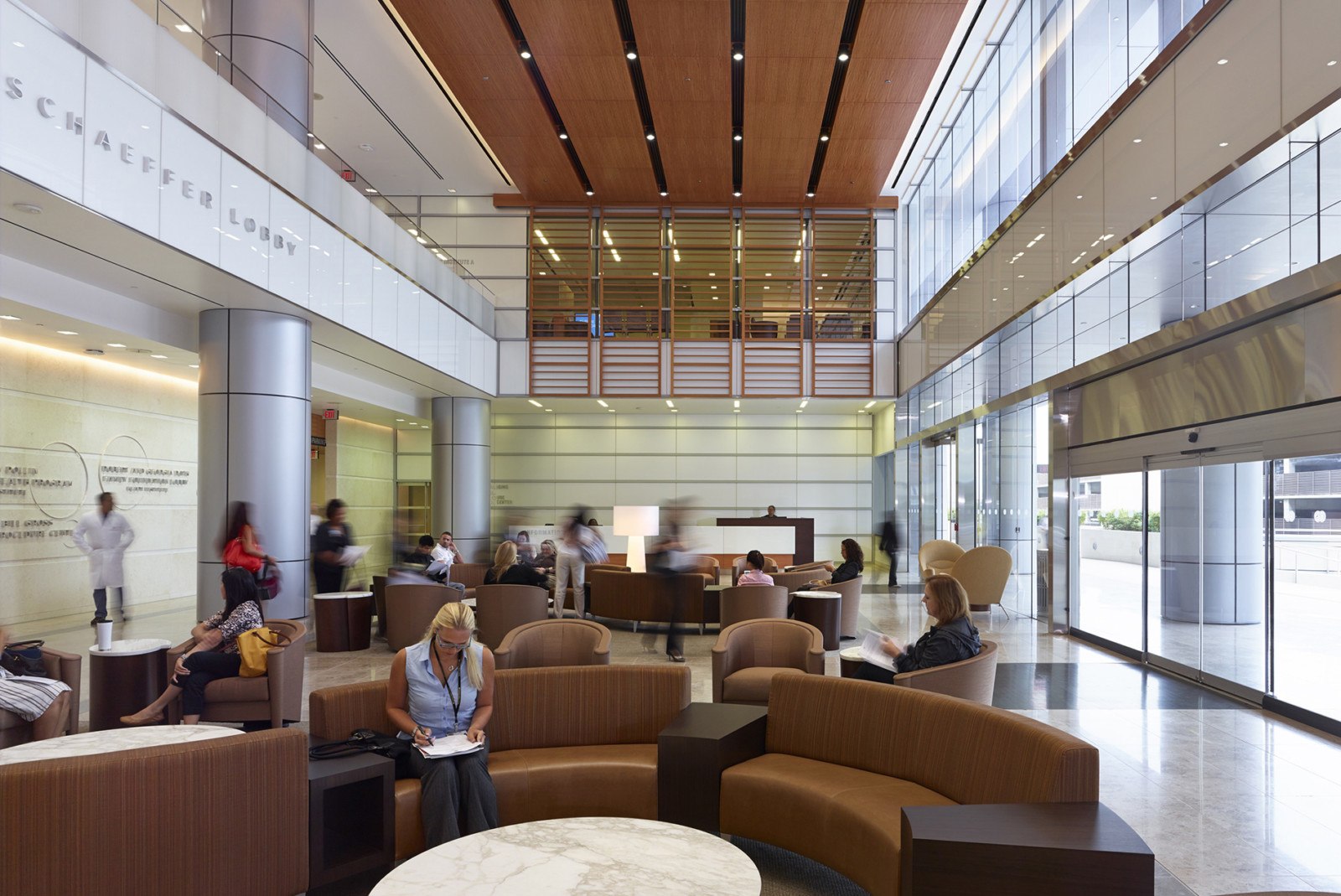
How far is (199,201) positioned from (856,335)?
1374 cm

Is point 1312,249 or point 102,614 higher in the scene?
point 1312,249

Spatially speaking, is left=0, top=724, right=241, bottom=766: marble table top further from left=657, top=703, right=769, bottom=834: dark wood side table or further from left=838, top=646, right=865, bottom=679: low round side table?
left=838, top=646, right=865, bottom=679: low round side table

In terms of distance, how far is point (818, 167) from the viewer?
55.0ft

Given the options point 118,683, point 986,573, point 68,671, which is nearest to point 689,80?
point 986,573

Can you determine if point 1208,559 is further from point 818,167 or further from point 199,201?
point 818,167

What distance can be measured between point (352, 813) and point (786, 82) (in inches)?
455

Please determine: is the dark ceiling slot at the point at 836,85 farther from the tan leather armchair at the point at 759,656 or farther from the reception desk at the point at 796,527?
the tan leather armchair at the point at 759,656

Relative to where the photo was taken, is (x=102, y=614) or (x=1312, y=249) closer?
(x=1312, y=249)

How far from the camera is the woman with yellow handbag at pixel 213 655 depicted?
17.9 ft

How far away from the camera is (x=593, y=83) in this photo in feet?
42.0

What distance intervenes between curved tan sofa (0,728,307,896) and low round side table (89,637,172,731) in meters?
3.09

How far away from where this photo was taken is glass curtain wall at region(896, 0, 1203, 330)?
312 inches

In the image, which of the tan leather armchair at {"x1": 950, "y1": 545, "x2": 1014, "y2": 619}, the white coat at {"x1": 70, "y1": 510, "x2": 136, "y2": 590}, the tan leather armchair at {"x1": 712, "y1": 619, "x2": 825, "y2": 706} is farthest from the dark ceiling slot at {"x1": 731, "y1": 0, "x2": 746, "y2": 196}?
the white coat at {"x1": 70, "y1": 510, "x2": 136, "y2": 590}

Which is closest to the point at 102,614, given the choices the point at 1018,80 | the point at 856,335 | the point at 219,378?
the point at 219,378
